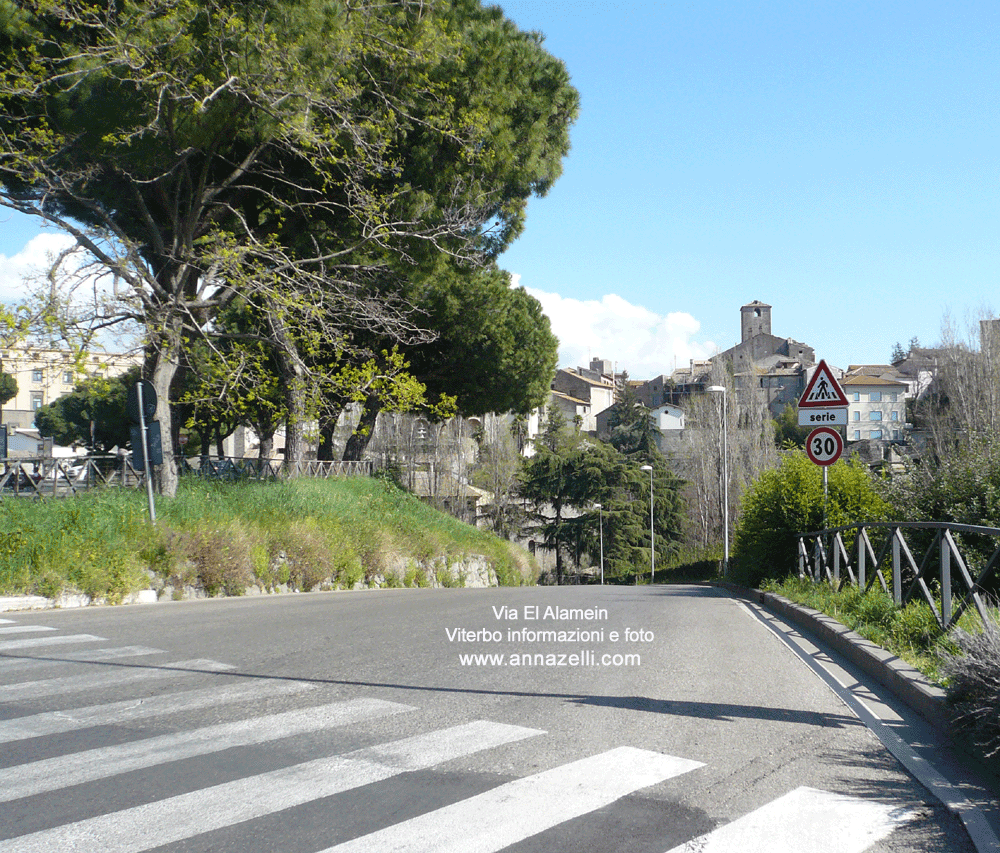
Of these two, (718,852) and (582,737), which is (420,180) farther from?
(718,852)

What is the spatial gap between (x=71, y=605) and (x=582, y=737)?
857cm

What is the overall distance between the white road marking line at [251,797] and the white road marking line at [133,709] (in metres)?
1.56

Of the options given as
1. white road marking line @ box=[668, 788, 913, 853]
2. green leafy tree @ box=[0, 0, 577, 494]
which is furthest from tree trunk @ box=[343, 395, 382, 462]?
white road marking line @ box=[668, 788, 913, 853]

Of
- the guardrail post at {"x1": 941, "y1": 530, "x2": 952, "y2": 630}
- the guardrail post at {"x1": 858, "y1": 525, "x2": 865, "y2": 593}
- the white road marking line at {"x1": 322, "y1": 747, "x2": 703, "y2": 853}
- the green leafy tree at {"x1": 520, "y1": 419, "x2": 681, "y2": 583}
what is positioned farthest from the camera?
the green leafy tree at {"x1": 520, "y1": 419, "x2": 681, "y2": 583}

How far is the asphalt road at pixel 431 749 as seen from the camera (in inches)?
151

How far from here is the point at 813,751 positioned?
517 cm

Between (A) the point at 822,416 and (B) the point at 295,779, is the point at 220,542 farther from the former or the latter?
(B) the point at 295,779

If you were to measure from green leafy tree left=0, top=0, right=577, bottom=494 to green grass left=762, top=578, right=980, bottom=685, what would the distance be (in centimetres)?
990

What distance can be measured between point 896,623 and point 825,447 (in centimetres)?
461

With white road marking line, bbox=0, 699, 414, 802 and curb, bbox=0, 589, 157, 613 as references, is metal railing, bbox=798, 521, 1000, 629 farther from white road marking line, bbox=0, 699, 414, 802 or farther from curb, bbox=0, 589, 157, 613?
curb, bbox=0, 589, 157, 613

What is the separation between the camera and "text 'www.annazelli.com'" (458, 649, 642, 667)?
304 inches

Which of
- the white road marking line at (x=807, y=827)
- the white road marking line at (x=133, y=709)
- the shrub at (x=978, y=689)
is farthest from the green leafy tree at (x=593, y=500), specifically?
the white road marking line at (x=807, y=827)

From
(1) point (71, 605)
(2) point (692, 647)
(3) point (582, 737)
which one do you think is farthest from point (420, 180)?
(3) point (582, 737)

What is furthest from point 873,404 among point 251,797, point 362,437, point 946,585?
point 251,797
